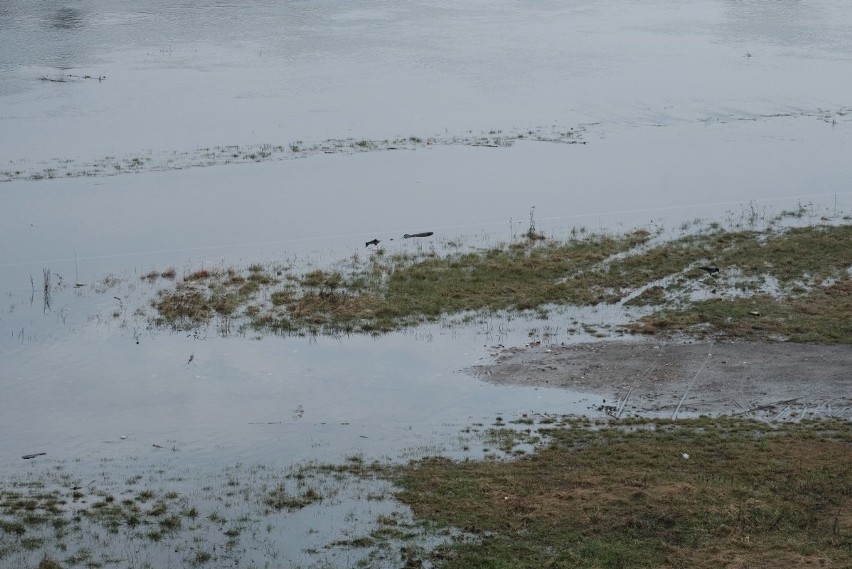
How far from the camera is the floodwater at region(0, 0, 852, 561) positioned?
87.1 feet

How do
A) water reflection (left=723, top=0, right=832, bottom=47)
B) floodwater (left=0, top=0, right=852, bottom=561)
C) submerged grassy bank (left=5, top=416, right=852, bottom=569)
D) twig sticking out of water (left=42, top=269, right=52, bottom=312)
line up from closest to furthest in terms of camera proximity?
submerged grassy bank (left=5, top=416, right=852, bottom=569) < floodwater (left=0, top=0, right=852, bottom=561) < twig sticking out of water (left=42, top=269, right=52, bottom=312) < water reflection (left=723, top=0, right=832, bottom=47)

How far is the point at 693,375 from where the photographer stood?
26.9m

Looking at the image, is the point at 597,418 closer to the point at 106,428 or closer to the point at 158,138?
the point at 106,428

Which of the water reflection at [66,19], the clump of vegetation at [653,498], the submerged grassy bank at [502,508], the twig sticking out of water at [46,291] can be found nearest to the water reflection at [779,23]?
the water reflection at [66,19]

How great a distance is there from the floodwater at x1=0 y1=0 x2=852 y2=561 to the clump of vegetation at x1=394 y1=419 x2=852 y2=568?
2529mm

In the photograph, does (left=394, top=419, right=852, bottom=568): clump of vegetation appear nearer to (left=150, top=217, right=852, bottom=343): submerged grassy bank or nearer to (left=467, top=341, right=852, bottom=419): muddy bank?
(left=467, top=341, right=852, bottom=419): muddy bank

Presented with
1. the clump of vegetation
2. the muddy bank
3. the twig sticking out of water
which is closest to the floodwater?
the twig sticking out of water

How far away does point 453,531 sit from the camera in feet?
62.2

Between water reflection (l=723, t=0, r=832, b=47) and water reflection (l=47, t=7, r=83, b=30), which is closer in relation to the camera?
water reflection (l=47, t=7, r=83, b=30)

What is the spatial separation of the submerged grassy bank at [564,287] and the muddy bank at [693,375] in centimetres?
136

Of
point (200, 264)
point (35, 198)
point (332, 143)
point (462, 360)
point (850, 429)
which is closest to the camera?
point (850, 429)

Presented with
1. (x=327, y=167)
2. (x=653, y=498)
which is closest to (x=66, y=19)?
(x=327, y=167)

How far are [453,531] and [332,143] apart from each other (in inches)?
1424

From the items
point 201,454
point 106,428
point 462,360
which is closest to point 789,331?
point 462,360
